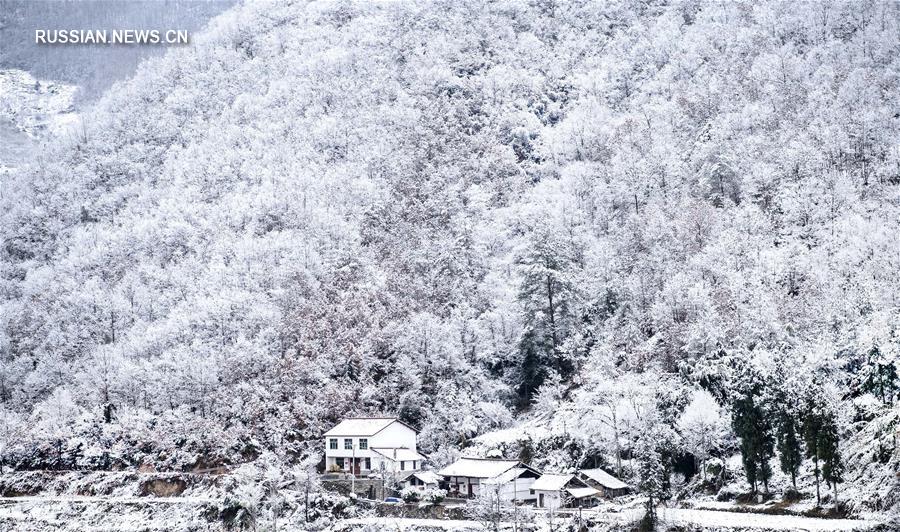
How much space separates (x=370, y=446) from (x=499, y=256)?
4077cm

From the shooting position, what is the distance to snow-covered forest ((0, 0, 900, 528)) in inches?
2207

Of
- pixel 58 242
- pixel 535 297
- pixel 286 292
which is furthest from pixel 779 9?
pixel 58 242

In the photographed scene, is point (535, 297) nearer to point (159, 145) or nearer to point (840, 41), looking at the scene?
point (840, 41)

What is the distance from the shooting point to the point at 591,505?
50531 mm

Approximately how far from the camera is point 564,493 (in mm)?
51125

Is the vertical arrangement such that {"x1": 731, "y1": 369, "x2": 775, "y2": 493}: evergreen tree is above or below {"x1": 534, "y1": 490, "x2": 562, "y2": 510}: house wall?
above

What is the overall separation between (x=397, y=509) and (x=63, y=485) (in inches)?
1110

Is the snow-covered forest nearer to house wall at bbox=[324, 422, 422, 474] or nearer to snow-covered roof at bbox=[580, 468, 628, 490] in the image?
snow-covered roof at bbox=[580, 468, 628, 490]

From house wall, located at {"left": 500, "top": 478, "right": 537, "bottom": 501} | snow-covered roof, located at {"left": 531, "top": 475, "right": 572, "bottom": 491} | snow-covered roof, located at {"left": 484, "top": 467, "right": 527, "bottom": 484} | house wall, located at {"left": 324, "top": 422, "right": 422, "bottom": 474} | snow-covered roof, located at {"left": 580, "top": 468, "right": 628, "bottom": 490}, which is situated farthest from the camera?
house wall, located at {"left": 324, "top": 422, "right": 422, "bottom": 474}

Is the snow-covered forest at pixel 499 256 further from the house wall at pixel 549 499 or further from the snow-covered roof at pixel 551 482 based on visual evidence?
the house wall at pixel 549 499

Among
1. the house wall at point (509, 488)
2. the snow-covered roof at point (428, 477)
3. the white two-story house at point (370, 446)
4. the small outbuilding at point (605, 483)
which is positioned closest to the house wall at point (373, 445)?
the white two-story house at point (370, 446)

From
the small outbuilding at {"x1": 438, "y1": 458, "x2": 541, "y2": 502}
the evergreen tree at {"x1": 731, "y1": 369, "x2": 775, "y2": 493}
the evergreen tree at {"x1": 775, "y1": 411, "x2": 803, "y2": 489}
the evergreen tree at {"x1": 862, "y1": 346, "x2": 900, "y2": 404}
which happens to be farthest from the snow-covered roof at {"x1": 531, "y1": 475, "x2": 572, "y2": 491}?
the evergreen tree at {"x1": 862, "y1": 346, "x2": 900, "y2": 404}

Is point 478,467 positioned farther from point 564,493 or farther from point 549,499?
point 564,493

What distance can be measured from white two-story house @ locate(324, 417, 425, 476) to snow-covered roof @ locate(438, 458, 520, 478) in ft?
13.7
